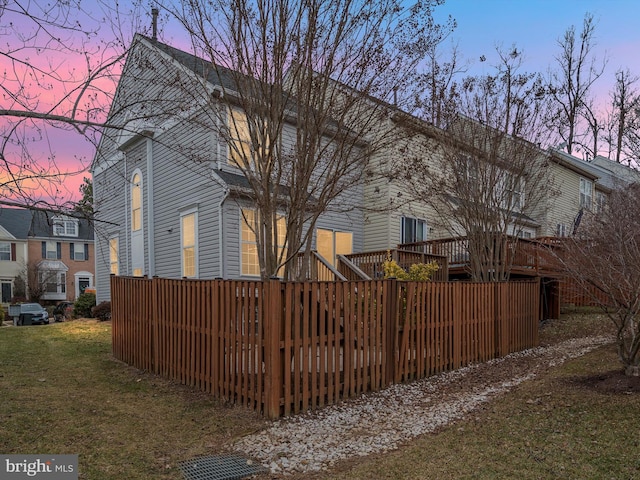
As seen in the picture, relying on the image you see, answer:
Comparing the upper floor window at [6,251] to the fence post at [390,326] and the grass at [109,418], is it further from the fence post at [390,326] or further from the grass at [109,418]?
the fence post at [390,326]

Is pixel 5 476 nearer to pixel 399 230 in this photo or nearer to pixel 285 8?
pixel 285 8

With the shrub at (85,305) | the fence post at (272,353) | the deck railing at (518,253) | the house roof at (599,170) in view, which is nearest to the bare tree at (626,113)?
the house roof at (599,170)

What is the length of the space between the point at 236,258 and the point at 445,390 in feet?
23.4

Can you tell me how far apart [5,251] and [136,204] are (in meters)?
25.6

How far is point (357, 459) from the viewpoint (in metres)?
4.04

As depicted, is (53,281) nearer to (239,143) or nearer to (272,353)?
(239,143)

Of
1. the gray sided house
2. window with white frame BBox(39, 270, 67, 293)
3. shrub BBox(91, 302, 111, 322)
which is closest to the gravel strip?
the gray sided house

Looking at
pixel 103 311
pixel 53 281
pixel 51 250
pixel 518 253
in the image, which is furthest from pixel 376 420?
pixel 51 250

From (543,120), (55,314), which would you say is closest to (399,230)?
(543,120)

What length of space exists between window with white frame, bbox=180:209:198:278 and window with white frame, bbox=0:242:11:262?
2889 cm

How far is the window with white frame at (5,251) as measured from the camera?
34312mm

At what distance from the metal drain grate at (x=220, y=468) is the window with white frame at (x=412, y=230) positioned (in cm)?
1230

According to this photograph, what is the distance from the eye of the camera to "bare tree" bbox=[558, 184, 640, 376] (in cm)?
552

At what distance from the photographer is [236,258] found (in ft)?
39.5
